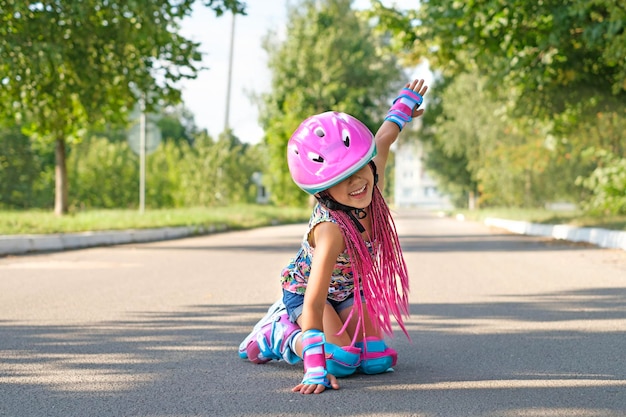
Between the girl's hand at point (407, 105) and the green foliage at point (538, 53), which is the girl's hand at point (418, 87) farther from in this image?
the green foliage at point (538, 53)

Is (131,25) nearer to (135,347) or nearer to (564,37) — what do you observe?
(564,37)

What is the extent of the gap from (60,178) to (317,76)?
2732 cm

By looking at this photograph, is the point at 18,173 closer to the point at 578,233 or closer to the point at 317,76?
the point at 317,76

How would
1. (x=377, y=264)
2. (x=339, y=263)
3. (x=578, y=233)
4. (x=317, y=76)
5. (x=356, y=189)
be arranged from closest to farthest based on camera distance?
(x=356, y=189)
(x=339, y=263)
(x=377, y=264)
(x=578, y=233)
(x=317, y=76)

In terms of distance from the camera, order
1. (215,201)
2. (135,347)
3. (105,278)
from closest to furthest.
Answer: (135,347)
(105,278)
(215,201)

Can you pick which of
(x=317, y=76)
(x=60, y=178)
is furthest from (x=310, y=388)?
(x=317, y=76)

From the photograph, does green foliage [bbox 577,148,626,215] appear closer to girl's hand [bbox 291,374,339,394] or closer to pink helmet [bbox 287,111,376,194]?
pink helmet [bbox 287,111,376,194]

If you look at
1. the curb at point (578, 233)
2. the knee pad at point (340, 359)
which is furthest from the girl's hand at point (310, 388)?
the curb at point (578, 233)

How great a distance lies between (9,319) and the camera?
6.83 meters

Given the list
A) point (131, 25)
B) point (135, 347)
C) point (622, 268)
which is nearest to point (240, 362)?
point (135, 347)

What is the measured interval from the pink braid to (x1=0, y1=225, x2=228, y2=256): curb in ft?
35.6

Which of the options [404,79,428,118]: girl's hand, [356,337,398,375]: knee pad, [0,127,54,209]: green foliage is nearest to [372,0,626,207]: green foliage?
[404,79,428,118]: girl's hand

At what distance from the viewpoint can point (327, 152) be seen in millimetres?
4238

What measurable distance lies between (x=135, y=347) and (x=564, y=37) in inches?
521
